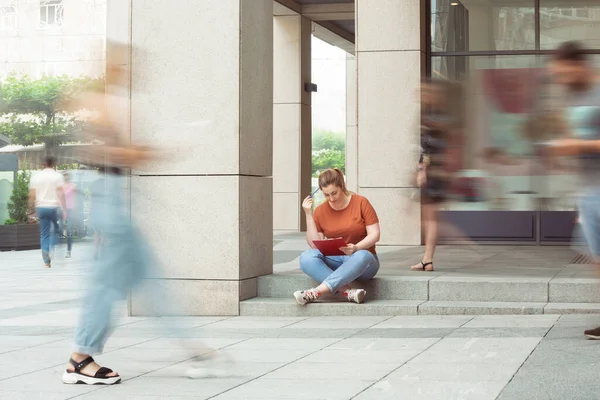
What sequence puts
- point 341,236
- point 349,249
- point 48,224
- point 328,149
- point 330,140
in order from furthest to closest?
point 330,140, point 328,149, point 48,224, point 341,236, point 349,249

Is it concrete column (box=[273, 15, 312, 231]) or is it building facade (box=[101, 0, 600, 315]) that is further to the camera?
concrete column (box=[273, 15, 312, 231])

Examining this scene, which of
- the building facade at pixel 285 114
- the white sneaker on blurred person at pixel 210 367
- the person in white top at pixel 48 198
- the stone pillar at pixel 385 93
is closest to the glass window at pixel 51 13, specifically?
the building facade at pixel 285 114

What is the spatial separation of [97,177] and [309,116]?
17.8 meters

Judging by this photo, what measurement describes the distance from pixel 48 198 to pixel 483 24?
326 inches

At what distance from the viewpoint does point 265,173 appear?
30.9 ft

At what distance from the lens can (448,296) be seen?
8859mm

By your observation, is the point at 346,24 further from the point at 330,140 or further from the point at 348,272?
the point at 348,272

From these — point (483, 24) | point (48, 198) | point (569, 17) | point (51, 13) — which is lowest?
point (48, 198)

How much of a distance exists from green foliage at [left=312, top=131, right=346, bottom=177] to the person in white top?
10.4 m

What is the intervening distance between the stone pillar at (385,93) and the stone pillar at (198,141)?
5672 millimetres

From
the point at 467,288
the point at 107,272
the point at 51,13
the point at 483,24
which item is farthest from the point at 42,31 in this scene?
the point at 107,272

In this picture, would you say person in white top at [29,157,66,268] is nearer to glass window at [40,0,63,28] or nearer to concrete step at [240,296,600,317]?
concrete step at [240,296,600,317]

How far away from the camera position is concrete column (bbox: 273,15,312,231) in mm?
22359

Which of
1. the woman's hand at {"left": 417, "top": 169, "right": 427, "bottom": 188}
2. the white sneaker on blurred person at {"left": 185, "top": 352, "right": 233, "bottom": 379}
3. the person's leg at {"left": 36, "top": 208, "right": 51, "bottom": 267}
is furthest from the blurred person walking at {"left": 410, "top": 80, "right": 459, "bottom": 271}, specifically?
the person's leg at {"left": 36, "top": 208, "right": 51, "bottom": 267}
